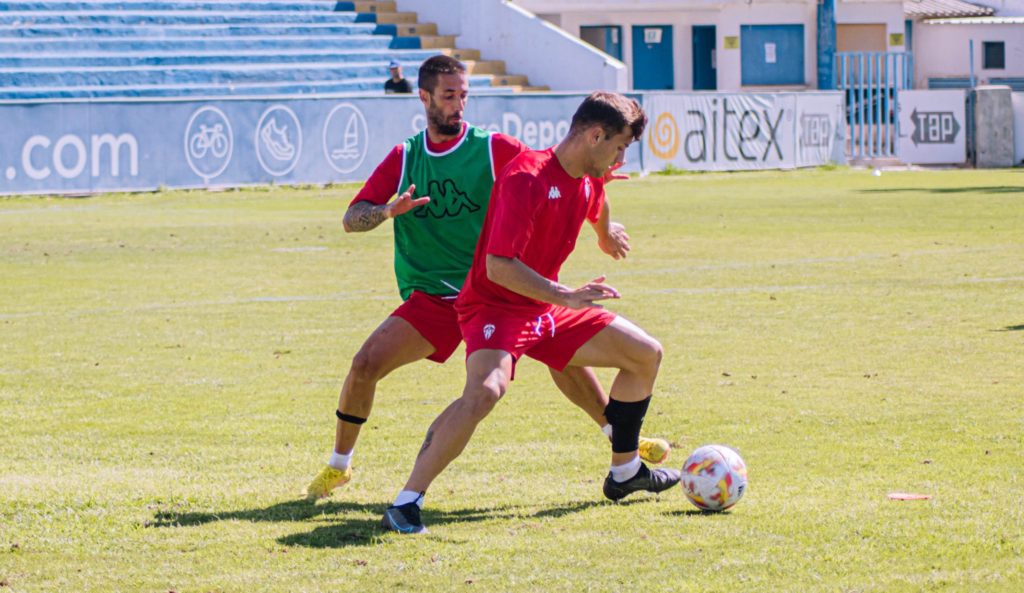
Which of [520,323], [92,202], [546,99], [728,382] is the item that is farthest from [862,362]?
[546,99]

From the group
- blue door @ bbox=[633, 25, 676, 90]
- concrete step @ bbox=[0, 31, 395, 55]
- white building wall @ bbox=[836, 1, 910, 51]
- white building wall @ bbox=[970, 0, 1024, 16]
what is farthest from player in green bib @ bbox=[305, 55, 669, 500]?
white building wall @ bbox=[970, 0, 1024, 16]

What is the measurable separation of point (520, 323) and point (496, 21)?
35.9m

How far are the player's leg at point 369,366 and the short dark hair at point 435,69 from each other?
1053 mm

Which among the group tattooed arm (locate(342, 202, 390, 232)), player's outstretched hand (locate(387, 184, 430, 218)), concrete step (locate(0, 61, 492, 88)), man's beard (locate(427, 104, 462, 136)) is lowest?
tattooed arm (locate(342, 202, 390, 232))

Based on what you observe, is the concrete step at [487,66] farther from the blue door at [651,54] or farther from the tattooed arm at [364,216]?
the tattooed arm at [364,216]

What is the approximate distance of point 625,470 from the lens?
22.2 ft

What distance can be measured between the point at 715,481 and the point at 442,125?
2.04 metres

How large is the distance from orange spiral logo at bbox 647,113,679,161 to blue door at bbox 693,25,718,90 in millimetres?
15730

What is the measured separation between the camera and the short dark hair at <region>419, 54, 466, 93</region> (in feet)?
23.4

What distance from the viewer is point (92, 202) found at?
26875 millimetres

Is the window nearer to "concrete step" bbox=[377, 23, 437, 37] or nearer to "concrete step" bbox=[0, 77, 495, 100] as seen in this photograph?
"concrete step" bbox=[377, 23, 437, 37]

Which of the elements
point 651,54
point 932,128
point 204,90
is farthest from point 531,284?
point 651,54

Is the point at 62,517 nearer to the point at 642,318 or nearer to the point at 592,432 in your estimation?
the point at 592,432

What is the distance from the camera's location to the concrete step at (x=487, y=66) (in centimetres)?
4062
